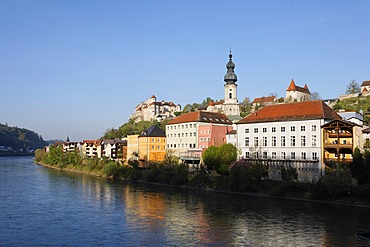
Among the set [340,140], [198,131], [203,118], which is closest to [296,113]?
[340,140]

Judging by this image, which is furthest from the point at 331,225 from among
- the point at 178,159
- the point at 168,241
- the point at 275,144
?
the point at 178,159

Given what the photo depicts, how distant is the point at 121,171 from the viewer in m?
61.6

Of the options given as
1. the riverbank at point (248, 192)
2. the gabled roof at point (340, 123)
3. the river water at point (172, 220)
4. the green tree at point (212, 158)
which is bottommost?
the river water at point (172, 220)

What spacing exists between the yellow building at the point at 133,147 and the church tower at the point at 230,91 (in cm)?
2243

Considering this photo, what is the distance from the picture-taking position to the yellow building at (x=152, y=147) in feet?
216

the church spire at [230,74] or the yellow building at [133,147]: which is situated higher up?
the church spire at [230,74]

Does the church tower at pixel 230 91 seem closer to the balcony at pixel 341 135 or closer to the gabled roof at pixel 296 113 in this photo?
the gabled roof at pixel 296 113

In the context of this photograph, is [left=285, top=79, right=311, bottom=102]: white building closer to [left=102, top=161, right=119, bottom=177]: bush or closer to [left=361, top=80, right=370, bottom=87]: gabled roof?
[left=361, top=80, right=370, bottom=87]: gabled roof

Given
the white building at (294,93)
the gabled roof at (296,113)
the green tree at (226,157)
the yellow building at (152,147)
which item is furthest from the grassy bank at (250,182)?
the white building at (294,93)

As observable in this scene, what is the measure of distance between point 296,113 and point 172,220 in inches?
861

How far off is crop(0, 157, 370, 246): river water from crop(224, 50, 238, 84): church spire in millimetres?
44541

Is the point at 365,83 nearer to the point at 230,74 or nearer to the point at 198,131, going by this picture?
the point at 230,74

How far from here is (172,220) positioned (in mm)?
29703

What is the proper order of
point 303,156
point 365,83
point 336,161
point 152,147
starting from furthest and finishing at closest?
point 365,83
point 152,147
point 303,156
point 336,161
